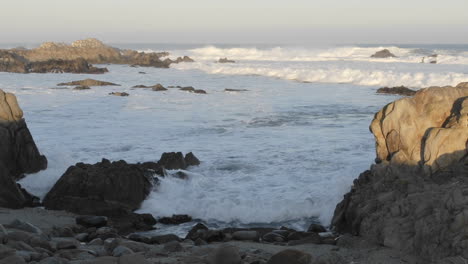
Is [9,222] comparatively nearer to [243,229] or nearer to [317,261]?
[243,229]

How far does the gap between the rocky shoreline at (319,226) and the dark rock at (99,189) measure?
0.6 inches

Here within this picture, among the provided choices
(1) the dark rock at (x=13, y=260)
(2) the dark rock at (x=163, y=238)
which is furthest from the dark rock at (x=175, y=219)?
(1) the dark rock at (x=13, y=260)

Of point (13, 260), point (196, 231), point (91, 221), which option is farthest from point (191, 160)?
point (13, 260)

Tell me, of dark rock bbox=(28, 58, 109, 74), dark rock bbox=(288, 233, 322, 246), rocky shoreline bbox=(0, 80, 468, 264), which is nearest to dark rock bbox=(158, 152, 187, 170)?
rocky shoreline bbox=(0, 80, 468, 264)

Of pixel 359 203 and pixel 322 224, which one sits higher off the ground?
pixel 359 203

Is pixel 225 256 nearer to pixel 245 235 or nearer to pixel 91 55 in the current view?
pixel 245 235

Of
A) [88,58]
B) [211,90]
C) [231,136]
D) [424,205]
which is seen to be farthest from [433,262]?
[88,58]

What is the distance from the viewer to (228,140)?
47.6 feet

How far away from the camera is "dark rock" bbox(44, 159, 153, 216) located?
353 inches

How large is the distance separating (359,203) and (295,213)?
1.59m

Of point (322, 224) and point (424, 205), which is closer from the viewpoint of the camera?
point (424, 205)

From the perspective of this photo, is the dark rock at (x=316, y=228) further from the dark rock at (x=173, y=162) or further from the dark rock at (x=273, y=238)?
the dark rock at (x=173, y=162)

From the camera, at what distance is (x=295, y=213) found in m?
8.95

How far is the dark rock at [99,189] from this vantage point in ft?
29.5
